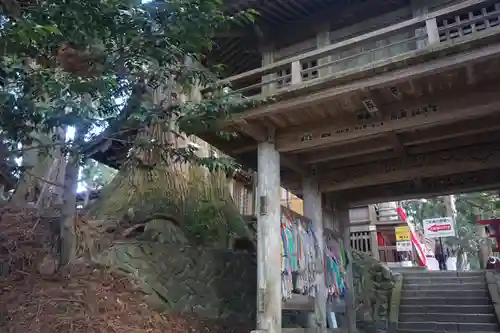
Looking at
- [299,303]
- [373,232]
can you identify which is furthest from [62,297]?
[373,232]

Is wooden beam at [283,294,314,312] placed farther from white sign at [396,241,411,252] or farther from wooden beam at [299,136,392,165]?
white sign at [396,241,411,252]

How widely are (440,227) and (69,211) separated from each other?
1481cm

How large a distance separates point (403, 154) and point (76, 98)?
21.2 feet

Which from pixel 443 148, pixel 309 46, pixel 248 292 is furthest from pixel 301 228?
pixel 309 46

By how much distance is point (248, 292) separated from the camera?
9.40m

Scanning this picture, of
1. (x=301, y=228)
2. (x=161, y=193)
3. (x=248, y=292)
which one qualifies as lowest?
(x=248, y=292)

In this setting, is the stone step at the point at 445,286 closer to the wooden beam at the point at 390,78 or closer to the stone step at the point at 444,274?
the stone step at the point at 444,274

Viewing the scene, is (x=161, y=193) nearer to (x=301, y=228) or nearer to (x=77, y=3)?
(x=301, y=228)

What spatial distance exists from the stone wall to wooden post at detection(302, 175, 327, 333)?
1.63 meters

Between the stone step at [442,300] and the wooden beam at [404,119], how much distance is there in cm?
715

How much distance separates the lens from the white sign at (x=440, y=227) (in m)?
16.5

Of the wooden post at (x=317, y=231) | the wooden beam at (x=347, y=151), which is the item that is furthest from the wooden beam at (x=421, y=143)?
the wooden post at (x=317, y=231)

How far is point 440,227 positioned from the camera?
16.7 m

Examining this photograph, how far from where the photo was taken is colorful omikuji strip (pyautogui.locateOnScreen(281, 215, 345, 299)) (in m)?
7.35
